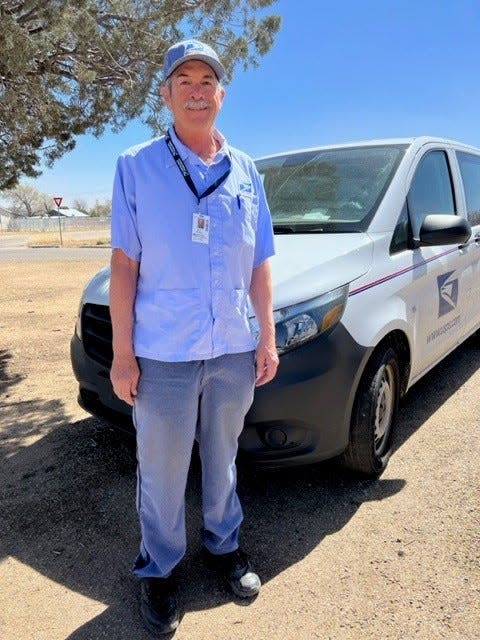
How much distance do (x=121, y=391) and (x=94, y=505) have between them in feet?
4.38

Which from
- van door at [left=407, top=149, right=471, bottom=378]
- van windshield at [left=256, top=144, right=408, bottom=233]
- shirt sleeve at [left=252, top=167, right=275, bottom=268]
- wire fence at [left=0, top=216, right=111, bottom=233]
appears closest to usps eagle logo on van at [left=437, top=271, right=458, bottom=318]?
van door at [left=407, top=149, right=471, bottom=378]

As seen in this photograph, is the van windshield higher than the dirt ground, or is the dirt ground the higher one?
the van windshield

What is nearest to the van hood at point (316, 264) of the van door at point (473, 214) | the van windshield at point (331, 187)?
the van windshield at point (331, 187)

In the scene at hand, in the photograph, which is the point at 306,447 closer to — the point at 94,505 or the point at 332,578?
the point at 332,578

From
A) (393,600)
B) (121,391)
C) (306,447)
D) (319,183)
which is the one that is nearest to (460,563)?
(393,600)

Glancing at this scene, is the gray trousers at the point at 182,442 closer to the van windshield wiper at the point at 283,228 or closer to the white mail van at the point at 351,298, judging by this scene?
the white mail van at the point at 351,298

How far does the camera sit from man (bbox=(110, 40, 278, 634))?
186 cm

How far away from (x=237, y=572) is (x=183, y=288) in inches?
49.8

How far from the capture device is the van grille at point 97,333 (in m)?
2.96

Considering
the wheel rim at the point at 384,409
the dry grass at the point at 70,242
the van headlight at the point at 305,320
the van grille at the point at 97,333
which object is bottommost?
the dry grass at the point at 70,242

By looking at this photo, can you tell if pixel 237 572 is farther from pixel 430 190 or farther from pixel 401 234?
pixel 430 190

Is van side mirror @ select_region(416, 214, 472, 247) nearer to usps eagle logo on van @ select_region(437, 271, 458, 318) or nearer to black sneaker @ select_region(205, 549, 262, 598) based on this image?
usps eagle logo on van @ select_region(437, 271, 458, 318)

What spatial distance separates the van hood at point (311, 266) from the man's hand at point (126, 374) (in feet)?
2.81

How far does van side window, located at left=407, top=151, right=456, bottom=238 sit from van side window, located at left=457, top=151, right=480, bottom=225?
361mm
